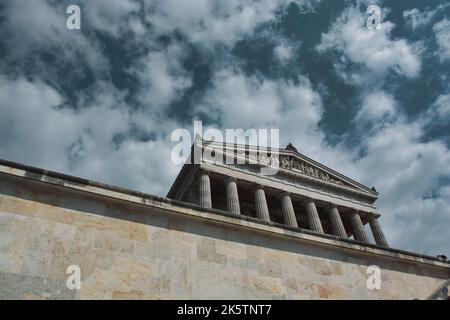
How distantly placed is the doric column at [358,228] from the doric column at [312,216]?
5.35 metres

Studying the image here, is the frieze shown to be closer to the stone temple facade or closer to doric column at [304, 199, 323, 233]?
doric column at [304, 199, 323, 233]

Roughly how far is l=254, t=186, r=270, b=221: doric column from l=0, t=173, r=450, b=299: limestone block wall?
2968cm

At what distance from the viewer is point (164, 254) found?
745 cm

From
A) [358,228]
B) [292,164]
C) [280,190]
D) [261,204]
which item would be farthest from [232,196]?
[358,228]

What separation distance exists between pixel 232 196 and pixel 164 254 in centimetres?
3176

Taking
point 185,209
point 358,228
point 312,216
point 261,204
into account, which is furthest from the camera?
point 358,228

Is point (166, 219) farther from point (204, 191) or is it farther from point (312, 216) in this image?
point (312, 216)

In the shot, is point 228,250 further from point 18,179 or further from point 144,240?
point 18,179

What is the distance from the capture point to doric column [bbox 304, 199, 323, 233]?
4125cm

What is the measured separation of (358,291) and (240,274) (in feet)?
9.67

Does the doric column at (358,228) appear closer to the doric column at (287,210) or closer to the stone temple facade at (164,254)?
the doric column at (287,210)
